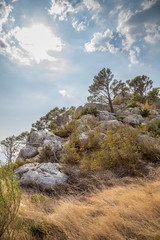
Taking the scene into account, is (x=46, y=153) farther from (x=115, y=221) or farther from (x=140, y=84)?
(x=140, y=84)

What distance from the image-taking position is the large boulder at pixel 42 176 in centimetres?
491

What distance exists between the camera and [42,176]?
5.23m

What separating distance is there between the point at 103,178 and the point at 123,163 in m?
1.45

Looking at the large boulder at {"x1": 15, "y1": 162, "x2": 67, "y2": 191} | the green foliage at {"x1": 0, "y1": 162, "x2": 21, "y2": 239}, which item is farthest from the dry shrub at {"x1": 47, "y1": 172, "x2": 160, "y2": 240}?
the large boulder at {"x1": 15, "y1": 162, "x2": 67, "y2": 191}

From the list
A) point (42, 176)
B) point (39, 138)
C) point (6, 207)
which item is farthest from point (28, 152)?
point (6, 207)

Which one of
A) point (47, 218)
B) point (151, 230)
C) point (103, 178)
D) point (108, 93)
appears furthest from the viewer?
point (108, 93)

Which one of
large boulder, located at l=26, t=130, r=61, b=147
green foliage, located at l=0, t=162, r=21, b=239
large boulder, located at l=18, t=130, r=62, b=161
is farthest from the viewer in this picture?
large boulder, located at l=26, t=130, r=61, b=147

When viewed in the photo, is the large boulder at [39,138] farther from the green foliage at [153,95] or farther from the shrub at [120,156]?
the green foliage at [153,95]

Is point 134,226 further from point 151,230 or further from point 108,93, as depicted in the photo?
point 108,93

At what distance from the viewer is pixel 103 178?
15.2ft

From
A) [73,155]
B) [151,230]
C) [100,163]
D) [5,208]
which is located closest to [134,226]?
[151,230]

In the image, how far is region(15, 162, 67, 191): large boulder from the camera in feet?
16.1

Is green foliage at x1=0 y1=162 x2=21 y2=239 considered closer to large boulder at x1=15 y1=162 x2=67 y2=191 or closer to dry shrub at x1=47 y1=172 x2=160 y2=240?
dry shrub at x1=47 y1=172 x2=160 y2=240

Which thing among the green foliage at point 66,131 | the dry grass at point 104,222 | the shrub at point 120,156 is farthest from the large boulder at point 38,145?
the dry grass at point 104,222
